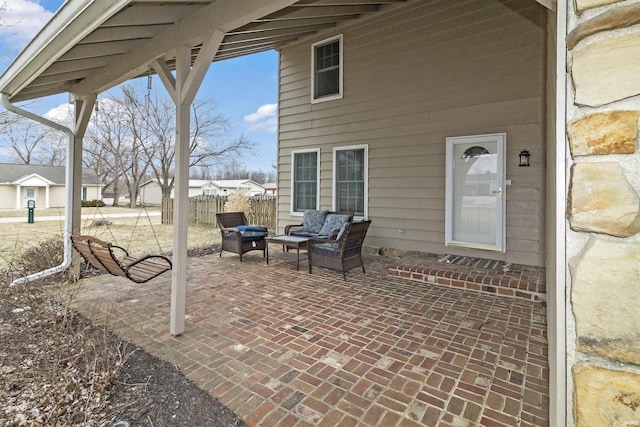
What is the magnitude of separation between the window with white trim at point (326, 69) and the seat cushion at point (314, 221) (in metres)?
2.56

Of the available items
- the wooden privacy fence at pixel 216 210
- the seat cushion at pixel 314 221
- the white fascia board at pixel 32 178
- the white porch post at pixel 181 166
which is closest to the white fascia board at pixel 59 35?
the white porch post at pixel 181 166

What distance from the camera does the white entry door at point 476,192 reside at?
5203mm

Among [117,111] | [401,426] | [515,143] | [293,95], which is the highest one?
[117,111]

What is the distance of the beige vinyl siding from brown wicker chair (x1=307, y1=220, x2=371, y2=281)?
149 centimetres

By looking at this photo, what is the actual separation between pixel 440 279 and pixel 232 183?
38327 mm

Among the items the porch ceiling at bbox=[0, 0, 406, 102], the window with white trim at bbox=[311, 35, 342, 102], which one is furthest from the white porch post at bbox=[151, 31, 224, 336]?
the window with white trim at bbox=[311, 35, 342, 102]

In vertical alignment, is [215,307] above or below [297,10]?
below

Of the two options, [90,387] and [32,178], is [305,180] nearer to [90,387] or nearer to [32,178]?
[90,387]

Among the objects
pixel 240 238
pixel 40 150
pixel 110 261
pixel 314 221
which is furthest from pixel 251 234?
pixel 40 150

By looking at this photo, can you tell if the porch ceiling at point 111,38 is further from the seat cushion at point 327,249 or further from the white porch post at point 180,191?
the seat cushion at point 327,249

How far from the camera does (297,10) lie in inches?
209

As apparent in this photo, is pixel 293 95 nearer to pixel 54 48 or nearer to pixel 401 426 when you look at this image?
pixel 54 48

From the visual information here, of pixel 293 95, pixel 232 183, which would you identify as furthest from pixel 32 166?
pixel 293 95

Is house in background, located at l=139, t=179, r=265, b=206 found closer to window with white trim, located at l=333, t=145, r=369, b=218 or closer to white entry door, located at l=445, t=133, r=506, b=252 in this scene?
window with white trim, located at l=333, t=145, r=369, b=218
